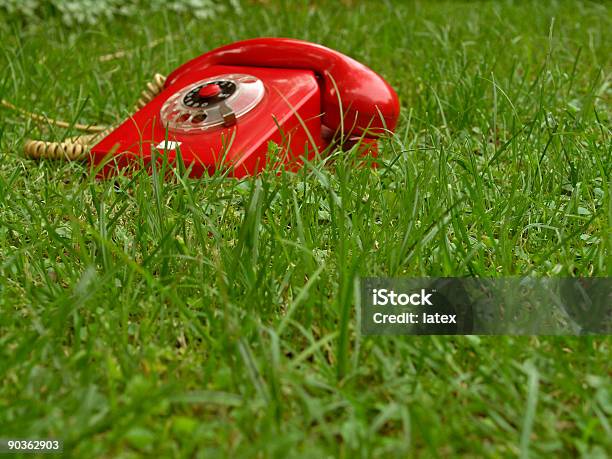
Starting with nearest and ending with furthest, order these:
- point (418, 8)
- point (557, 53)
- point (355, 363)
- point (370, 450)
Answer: point (370, 450), point (355, 363), point (557, 53), point (418, 8)

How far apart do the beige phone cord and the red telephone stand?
4.0 inches

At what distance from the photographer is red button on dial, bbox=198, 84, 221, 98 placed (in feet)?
6.36

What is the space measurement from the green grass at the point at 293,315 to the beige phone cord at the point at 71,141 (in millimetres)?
37

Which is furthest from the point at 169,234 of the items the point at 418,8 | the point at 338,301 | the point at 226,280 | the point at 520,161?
the point at 418,8

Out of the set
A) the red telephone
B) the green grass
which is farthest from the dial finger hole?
the green grass

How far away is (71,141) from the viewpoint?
2.15 metres

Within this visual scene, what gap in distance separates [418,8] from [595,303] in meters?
3.13

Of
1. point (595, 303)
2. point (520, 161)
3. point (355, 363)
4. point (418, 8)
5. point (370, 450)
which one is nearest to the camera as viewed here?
point (370, 450)

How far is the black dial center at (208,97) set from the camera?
6.33ft

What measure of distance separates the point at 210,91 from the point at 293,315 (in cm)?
87

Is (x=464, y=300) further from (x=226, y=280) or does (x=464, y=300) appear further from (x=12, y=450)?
(x=12, y=450)

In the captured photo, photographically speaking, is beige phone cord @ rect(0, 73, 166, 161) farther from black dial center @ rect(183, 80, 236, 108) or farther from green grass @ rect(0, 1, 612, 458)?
black dial center @ rect(183, 80, 236, 108)

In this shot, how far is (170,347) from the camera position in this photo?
46.9 inches

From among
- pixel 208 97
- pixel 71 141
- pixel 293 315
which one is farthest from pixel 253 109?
pixel 293 315
